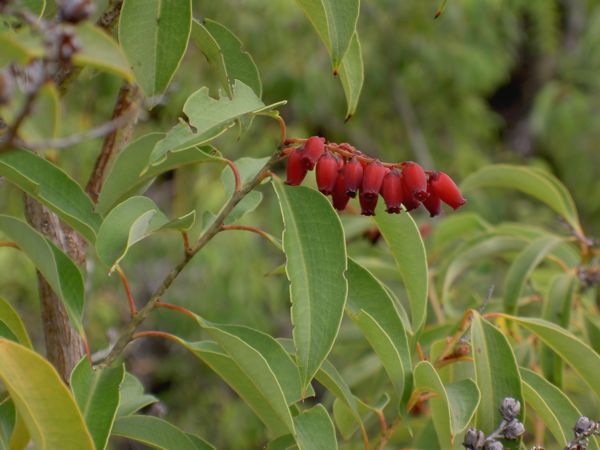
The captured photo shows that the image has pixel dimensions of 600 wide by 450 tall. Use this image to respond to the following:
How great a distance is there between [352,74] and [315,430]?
38 centimetres

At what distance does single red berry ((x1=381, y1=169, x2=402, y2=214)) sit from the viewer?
0.97m

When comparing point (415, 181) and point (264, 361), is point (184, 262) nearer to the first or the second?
point (264, 361)

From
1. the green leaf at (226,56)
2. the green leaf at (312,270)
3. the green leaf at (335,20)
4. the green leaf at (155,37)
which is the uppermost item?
the green leaf at (335,20)

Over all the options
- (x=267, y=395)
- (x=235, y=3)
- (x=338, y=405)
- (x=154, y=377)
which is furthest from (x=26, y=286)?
(x=267, y=395)

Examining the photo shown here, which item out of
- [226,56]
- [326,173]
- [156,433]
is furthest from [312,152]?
[156,433]

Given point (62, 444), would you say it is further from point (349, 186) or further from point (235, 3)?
point (235, 3)

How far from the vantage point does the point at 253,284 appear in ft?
12.7

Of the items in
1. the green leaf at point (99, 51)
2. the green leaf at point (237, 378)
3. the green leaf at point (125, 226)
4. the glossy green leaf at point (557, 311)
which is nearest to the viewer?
the green leaf at point (99, 51)

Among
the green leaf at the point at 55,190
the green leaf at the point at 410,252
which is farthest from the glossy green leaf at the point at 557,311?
the green leaf at the point at 55,190

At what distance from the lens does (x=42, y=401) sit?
2.85ft

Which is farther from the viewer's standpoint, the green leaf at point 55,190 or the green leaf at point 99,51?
the green leaf at point 55,190

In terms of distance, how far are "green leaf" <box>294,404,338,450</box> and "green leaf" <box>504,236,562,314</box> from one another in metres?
0.52

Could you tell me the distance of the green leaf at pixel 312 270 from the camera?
943 mm

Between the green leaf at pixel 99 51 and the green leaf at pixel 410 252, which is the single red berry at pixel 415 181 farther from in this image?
the green leaf at pixel 99 51
